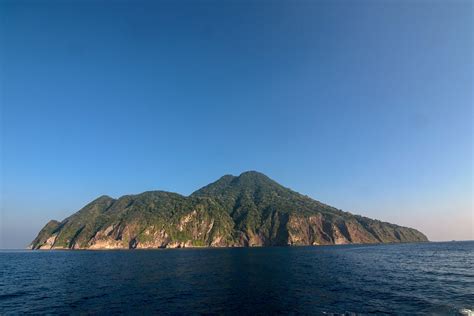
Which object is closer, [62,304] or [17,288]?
[62,304]

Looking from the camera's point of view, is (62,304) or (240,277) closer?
(62,304)

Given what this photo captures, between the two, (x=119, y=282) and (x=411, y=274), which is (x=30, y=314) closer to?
(x=119, y=282)

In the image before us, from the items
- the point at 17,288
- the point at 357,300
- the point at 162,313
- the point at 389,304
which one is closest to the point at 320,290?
the point at 357,300

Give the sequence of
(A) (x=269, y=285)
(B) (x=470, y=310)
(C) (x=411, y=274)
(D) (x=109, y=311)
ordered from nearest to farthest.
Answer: (B) (x=470, y=310) < (D) (x=109, y=311) < (A) (x=269, y=285) < (C) (x=411, y=274)

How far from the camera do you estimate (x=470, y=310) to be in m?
37.5

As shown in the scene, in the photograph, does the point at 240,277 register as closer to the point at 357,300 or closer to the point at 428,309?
the point at 357,300

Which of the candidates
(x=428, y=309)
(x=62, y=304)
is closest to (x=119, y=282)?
(x=62, y=304)

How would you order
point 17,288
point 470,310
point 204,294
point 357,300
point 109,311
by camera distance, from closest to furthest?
point 470,310
point 109,311
point 357,300
point 204,294
point 17,288

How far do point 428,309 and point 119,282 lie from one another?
6390 cm

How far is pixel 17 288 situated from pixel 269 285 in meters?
59.0

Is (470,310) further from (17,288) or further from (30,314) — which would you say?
(17,288)

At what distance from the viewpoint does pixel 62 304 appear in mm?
46812

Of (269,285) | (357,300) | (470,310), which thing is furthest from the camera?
(269,285)

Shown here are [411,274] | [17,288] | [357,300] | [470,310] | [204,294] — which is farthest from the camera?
[411,274]
